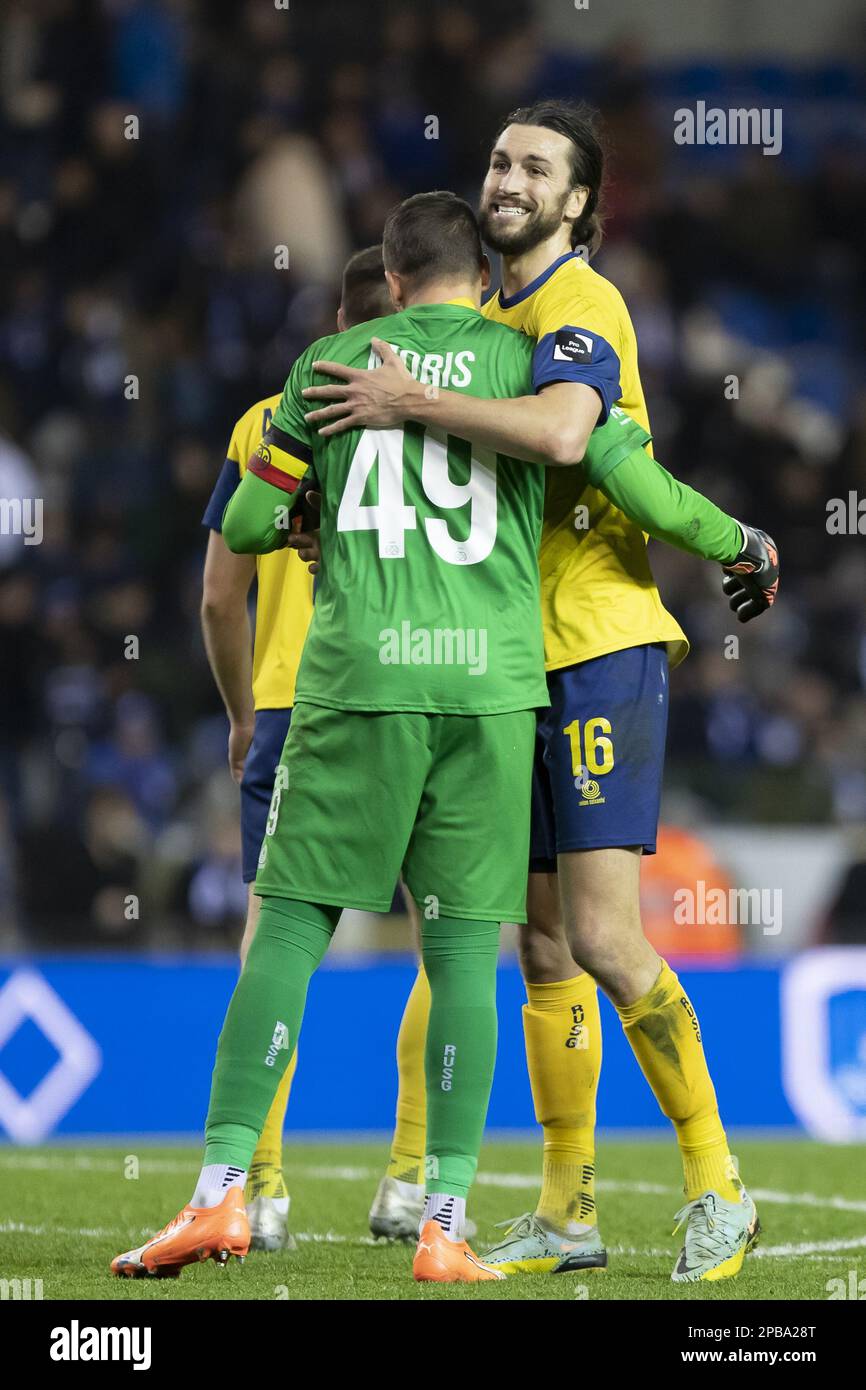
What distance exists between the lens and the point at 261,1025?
135 inches

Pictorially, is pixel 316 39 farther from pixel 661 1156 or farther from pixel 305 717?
pixel 305 717

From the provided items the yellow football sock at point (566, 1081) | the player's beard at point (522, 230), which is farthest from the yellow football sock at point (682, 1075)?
the player's beard at point (522, 230)

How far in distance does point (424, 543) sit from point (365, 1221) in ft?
6.57

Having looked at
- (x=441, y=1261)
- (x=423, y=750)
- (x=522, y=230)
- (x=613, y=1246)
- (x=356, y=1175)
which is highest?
(x=522, y=230)

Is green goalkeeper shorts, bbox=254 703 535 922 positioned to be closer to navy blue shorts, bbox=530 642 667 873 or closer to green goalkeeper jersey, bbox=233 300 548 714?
green goalkeeper jersey, bbox=233 300 548 714

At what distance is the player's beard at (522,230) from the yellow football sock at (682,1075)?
4.88 ft

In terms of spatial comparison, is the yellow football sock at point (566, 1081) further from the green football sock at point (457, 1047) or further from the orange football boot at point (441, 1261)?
the orange football boot at point (441, 1261)

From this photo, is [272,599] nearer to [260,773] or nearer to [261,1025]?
[260,773]

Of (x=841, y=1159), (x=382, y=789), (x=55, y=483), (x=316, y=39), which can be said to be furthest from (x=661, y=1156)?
(x=316, y=39)

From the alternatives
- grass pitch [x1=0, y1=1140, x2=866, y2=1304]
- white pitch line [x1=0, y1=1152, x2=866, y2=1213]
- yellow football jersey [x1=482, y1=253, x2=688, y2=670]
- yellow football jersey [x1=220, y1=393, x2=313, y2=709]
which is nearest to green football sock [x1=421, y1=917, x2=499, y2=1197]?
grass pitch [x1=0, y1=1140, x2=866, y2=1304]

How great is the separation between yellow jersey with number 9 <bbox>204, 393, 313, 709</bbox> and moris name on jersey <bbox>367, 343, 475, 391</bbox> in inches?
37.6

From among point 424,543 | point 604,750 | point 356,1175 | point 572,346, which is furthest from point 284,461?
point 356,1175

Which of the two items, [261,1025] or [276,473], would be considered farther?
[276,473]
